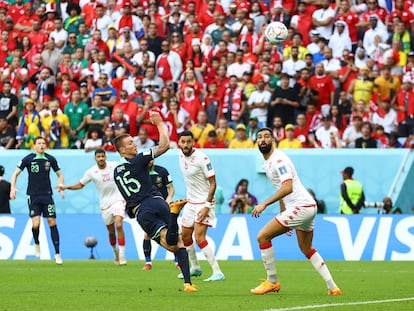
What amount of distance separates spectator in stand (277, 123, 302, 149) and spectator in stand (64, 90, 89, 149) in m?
5.32

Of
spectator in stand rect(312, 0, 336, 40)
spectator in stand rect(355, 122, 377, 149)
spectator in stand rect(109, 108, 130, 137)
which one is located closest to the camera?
spectator in stand rect(355, 122, 377, 149)

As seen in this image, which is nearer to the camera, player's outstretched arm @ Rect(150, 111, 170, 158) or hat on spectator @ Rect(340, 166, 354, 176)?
player's outstretched arm @ Rect(150, 111, 170, 158)

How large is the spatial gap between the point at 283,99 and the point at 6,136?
7.29 metres

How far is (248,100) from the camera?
26.4m

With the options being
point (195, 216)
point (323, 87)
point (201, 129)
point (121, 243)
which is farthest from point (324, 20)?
point (195, 216)

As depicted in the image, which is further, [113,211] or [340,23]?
[340,23]

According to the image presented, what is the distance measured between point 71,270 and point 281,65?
33.8 ft

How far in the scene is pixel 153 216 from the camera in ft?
44.6

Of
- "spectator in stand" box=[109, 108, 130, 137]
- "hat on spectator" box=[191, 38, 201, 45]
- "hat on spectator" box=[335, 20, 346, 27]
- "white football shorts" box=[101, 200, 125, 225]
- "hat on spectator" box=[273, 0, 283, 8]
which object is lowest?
"white football shorts" box=[101, 200, 125, 225]

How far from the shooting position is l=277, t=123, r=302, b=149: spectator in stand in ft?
82.0

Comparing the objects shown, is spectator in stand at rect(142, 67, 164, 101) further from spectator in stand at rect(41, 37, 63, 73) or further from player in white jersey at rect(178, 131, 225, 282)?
player in white jersey at rect(178, 131, 225, 282)

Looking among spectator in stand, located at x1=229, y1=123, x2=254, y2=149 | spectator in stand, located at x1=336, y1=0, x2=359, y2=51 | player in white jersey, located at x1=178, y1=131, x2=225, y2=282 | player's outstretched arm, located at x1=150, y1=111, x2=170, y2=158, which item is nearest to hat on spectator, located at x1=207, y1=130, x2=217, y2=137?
spectator in stand, located at x1=229, y1=123, x2=254, y2=149

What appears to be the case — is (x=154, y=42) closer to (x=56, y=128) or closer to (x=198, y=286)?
(x=56, y=128)

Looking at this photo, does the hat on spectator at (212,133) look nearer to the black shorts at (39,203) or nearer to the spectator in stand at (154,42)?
the spectator in stand at (154,42)
